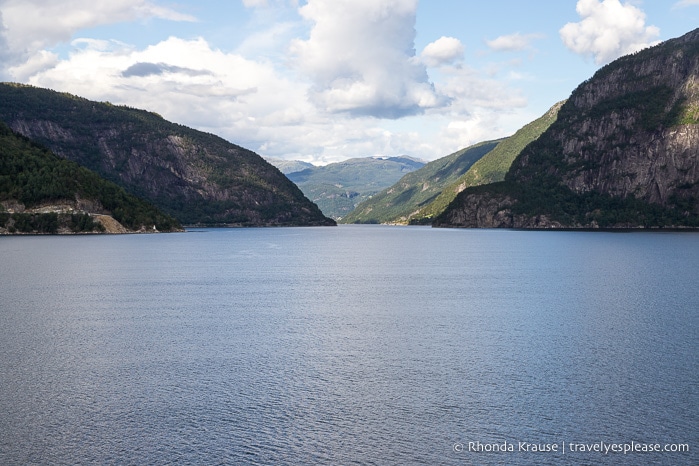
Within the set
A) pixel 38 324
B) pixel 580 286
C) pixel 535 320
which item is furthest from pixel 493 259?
pixel 38 324

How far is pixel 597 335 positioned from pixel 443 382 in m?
23.0

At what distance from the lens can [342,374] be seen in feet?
142

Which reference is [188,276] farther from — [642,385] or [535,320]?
[642,385]

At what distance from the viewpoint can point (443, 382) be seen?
135 feet

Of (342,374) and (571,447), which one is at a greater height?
(342,374)

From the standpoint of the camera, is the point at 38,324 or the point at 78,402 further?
the point at 38,324

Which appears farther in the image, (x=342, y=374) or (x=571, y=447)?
(x=342, y=374)

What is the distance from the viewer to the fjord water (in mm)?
30812

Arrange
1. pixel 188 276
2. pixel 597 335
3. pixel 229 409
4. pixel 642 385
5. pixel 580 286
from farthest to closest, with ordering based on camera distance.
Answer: pixel 188 276 → pixel 580 286 → pixel 597 335 → pixel 642 385 → pixel 229 409

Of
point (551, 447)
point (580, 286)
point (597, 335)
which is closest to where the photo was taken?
point (551, 447)

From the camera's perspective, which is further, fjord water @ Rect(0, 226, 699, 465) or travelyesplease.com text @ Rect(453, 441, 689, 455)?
fjord water @ Rect(0, 226, 699, 465)

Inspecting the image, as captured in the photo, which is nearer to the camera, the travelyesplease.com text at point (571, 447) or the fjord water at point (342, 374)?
the travelyesplease.com text at point (571, 447)

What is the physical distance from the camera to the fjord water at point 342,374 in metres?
30.8

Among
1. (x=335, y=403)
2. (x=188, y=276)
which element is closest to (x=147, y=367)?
(x=335, y=403)
